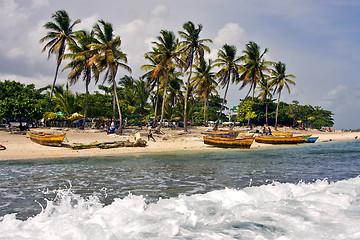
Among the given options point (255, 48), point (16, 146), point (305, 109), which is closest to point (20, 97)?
point (16, 146)

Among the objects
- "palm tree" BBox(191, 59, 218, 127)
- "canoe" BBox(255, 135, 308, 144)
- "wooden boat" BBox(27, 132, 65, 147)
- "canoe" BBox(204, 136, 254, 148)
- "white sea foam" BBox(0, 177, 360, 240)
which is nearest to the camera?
"white sea foam" BBox(0, 177, 360, 240)

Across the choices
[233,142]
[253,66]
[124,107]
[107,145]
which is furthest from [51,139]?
[253,66]

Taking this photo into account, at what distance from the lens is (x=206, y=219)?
492 centimetres

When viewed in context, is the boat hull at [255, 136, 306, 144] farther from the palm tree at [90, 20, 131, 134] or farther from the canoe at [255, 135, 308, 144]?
the palm tree at [90, 20, 131, 134]

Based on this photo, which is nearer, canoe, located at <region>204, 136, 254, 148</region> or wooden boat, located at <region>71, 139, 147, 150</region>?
wooden boat, located at <region>71, 139, 147, 150</region>

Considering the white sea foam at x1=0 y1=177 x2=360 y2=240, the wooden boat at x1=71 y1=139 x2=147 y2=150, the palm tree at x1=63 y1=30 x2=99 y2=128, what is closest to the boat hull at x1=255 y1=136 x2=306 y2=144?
the wooden boat at x1=71 y1=139 x2=147 y2=150

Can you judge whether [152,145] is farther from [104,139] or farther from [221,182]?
[221,182]

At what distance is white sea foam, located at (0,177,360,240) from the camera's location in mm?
4148

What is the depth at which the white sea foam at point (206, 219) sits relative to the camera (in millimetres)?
4148

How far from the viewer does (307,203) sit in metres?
5.95

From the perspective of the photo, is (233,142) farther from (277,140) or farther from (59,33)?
(59,33)

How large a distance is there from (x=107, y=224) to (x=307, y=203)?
406cm

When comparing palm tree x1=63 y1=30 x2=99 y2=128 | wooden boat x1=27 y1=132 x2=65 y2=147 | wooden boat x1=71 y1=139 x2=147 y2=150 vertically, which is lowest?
wooden boat x1=71 y1=139 x2=147 y2=150

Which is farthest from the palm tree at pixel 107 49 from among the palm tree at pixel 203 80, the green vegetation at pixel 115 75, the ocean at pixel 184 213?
the ocean at pixel 184 213
